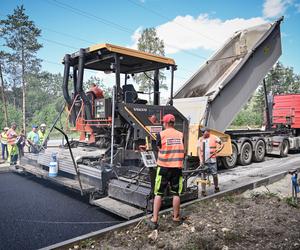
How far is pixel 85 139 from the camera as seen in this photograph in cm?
589

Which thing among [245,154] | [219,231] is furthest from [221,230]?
[245,154]

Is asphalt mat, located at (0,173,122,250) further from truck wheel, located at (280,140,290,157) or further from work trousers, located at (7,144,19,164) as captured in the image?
truck wheel, located at (280,140,290,157)

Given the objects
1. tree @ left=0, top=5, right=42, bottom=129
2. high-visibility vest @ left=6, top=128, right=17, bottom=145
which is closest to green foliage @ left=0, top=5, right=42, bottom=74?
tree @ left=0, top=5, right=42, bottom=129

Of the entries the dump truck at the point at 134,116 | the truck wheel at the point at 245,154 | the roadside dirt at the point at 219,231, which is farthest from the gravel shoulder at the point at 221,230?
the truck wheel at the point at 245,154

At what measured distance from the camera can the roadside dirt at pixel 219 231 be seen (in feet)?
10.3

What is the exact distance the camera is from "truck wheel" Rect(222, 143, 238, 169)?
8312 millimetres

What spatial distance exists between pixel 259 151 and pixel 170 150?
23.4ft

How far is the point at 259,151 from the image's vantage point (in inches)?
386

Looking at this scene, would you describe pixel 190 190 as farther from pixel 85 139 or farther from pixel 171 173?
pixel 85 139

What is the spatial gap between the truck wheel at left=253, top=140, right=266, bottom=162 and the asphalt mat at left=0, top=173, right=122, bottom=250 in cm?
657

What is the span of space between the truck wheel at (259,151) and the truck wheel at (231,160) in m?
1.31

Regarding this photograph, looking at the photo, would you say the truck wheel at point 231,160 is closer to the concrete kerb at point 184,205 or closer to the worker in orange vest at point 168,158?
the concrete kerb at point 184,205

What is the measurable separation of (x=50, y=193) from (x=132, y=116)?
2.35m

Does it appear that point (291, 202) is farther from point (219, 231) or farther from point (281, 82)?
point (281, 82)
